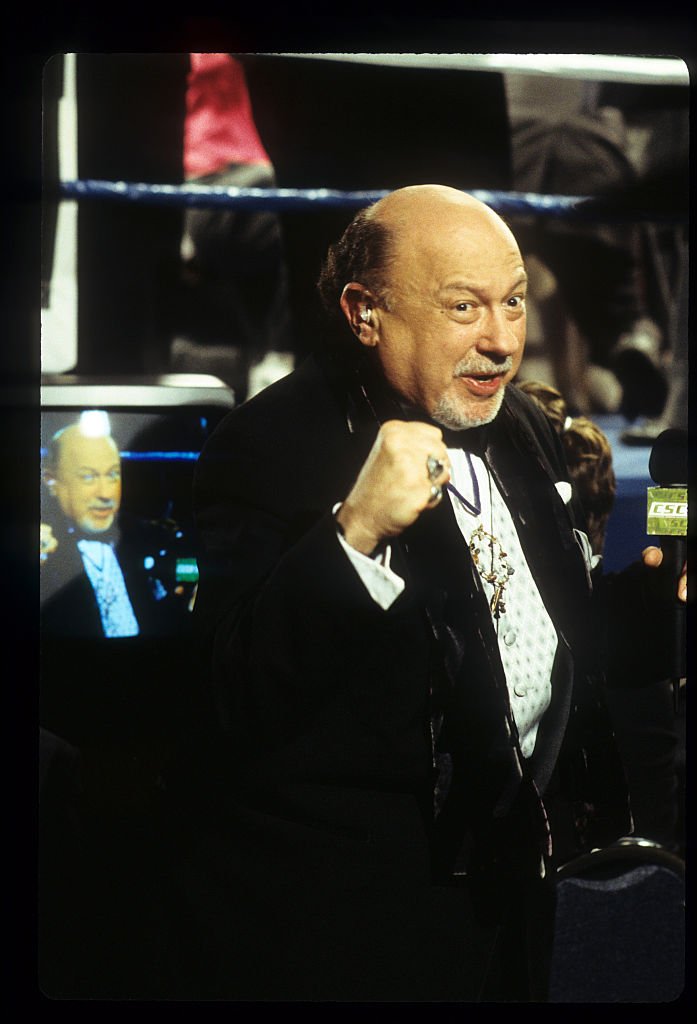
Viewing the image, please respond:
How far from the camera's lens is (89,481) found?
1720 mm

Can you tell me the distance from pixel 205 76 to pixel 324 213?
0.35 m

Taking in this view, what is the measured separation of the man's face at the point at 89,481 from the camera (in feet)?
5.62

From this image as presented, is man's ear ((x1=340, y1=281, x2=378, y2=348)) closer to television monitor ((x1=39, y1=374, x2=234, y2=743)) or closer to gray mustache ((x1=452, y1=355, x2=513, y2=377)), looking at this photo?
gray mustache ((x1=452, y1=355, x2=513, y2=377))

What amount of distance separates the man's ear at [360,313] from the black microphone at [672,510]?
60cm

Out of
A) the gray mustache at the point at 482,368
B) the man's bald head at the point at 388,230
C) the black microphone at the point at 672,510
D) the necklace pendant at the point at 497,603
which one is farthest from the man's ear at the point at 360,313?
the black microphone at the point at 672,510

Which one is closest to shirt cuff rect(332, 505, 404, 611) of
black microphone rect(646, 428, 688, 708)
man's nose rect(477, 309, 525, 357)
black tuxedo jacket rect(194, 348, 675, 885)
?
black tuxedo jacket rect(194, 348, 675, 885)

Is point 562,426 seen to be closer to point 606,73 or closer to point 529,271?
point 529,271

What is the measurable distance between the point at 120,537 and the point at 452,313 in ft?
2.45

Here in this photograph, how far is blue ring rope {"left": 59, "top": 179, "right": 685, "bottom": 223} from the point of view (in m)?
1.70

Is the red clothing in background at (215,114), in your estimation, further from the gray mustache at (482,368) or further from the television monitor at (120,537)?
the gray mustache at (482,368)

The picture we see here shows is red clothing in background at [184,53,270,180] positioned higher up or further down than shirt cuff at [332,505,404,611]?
higher up

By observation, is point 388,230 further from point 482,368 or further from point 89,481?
point 89,481

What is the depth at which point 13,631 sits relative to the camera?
6.00ft

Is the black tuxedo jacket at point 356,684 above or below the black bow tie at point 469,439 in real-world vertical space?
below
